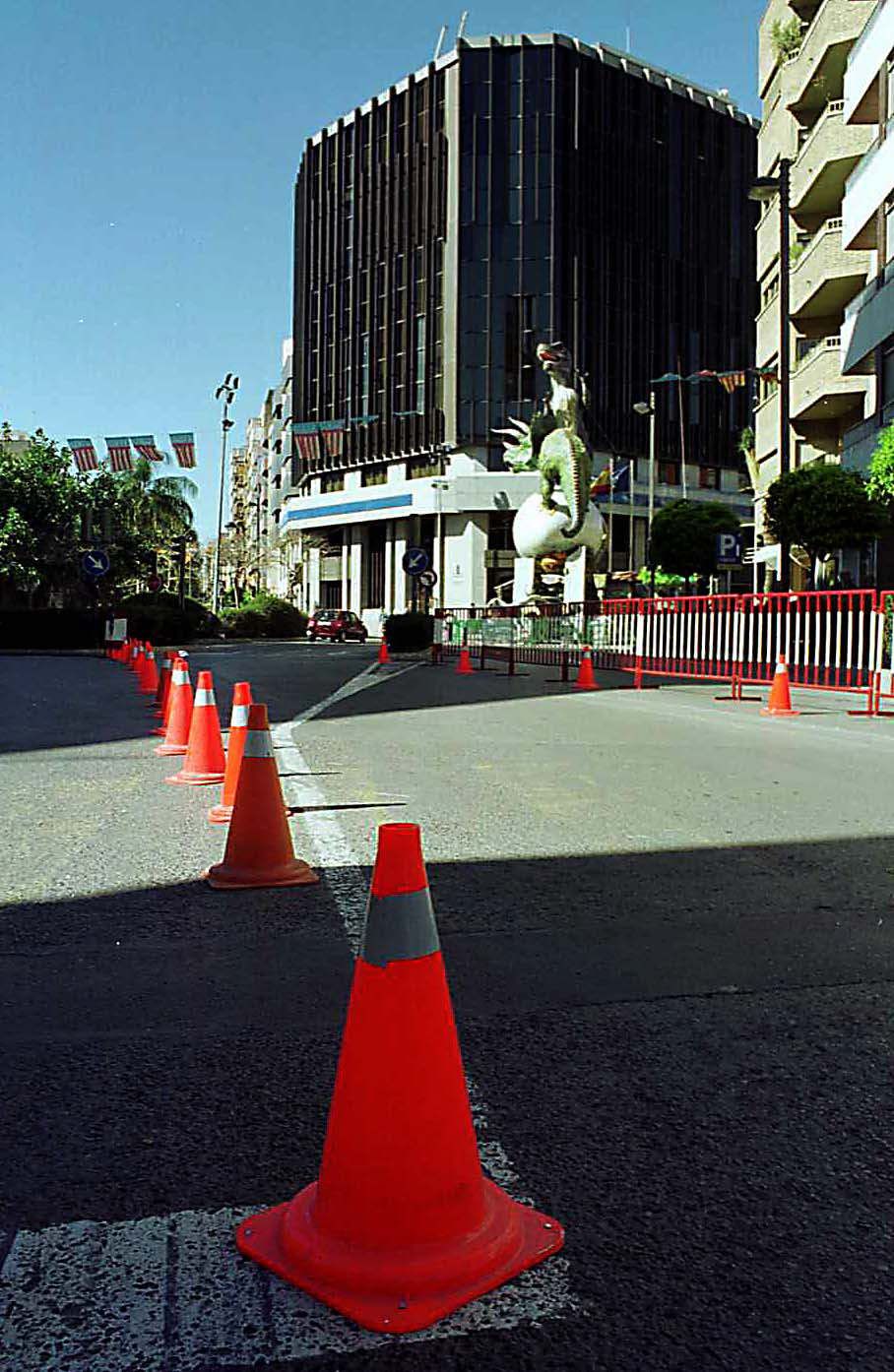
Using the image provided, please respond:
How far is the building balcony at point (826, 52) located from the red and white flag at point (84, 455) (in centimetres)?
3379

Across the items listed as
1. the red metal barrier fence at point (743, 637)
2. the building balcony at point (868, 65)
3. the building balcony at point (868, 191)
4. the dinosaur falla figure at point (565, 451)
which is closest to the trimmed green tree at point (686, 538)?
the dinosaur falla figure at point (565, 451)

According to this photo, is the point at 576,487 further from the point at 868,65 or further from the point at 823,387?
the point at 868,65

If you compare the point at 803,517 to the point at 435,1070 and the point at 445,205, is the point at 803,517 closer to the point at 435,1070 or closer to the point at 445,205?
the point at 435,1070

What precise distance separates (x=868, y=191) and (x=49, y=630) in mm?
28198

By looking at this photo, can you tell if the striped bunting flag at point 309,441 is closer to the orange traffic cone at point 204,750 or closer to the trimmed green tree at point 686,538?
the trimmed green tree at point 686,538

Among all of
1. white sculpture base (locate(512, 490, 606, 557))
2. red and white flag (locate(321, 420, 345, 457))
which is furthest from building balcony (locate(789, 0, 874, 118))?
red and white flag (locate(321, 420, 345, 457))

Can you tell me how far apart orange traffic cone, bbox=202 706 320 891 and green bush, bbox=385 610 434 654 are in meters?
32.6

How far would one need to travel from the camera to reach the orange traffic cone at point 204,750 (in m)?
9.55

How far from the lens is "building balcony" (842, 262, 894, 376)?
100 ft

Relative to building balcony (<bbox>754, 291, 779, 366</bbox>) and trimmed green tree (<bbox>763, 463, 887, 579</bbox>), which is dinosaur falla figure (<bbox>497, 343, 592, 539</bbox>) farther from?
trimmed green tree (<bbox>763, 463, 887, 579</bbox>)

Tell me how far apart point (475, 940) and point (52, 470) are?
5866 cm

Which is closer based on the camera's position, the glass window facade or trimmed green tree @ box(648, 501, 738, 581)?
trimmed green tree @ box(648, 501, 738, 581)

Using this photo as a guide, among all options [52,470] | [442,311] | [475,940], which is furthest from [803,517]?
[442,311]

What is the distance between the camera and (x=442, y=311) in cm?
7994
